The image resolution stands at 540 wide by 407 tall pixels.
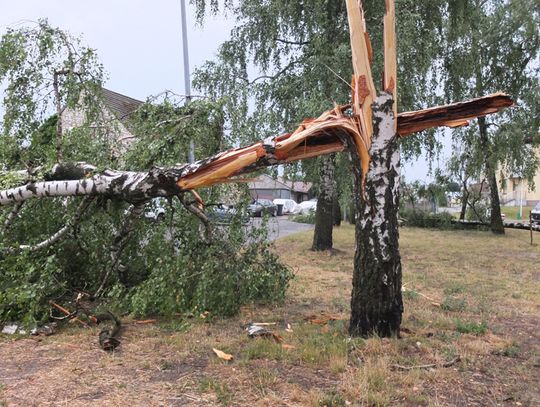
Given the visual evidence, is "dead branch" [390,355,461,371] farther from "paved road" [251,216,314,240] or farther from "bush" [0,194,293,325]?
"paved road" [251,216,314,240]

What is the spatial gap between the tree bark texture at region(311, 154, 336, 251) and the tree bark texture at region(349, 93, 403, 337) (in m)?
5.77

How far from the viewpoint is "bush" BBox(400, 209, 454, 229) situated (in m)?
20.8

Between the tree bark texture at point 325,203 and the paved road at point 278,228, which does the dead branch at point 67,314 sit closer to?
the paved road at point 278,228

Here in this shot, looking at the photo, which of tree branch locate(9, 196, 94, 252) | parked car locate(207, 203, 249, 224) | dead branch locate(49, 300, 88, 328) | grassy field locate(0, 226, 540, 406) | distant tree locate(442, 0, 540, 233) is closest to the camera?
grassy field locate(0, 226, 540, 406)

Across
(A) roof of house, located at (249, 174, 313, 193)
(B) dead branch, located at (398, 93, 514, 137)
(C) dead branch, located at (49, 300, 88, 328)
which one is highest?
(B) dead branch, located at (398, 93, 514, 137)

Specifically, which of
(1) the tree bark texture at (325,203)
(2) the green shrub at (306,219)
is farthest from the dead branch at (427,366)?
(2) the green shrub at (306,219)

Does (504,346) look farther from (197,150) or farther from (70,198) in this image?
(70,198)

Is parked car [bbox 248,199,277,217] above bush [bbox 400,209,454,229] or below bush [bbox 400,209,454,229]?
above

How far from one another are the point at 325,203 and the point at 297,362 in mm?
7284

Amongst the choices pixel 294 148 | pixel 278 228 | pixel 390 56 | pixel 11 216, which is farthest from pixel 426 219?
pixel 11 216

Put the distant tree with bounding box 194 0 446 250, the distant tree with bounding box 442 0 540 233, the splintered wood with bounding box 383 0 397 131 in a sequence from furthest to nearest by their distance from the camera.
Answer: the distant tree with bounding box 442 0 540 233
the distant tree with bounding box 194 0 446 250
the splintered wood with bounding box 383 0 397 131

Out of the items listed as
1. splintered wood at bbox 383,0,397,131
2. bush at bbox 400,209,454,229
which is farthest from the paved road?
bush at bbox 400,209,454,229

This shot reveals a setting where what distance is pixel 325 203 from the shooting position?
10.9m

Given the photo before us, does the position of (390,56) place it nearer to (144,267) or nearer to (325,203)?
(144,267)
